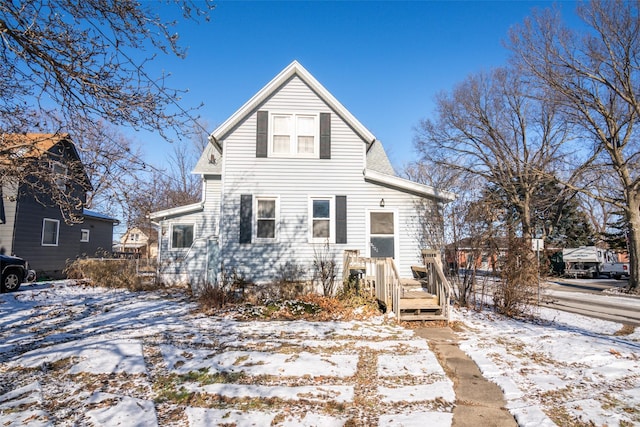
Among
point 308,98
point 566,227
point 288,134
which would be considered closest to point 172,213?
point 288,134

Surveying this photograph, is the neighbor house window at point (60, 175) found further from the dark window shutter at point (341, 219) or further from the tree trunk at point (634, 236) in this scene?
the tree trunk at point (634, 236)

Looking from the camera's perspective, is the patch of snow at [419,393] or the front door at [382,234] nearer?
the patch of snow at [419,393]

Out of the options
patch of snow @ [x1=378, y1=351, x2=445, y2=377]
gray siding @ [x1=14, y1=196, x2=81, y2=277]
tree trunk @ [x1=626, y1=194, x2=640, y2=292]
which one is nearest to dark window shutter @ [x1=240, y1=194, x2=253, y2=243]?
patch of snow @ [x1=378, y1=351, x2=445, y2=377]

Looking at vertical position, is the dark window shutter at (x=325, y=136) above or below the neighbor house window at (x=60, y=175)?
above

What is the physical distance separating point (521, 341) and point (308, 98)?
8664 millimetres

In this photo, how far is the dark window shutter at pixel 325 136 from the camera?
11.2 metres

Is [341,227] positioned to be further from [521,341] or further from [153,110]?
[153,110]

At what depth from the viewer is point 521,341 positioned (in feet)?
20.5

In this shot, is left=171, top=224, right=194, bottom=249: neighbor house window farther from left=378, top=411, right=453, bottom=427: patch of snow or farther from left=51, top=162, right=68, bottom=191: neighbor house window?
left=378, top=411, right=453, bottom=427: patch of snow

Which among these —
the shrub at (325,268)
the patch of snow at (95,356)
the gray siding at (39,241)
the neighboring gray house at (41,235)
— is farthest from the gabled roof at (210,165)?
the patch of snow at (95,356)

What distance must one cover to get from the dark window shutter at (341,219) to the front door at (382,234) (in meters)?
0.84

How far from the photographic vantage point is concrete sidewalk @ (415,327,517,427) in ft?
11.6

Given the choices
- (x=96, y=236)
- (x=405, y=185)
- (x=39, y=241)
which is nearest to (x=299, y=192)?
(x=405, y=185)

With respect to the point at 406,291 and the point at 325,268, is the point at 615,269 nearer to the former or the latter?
the point at 406,291
